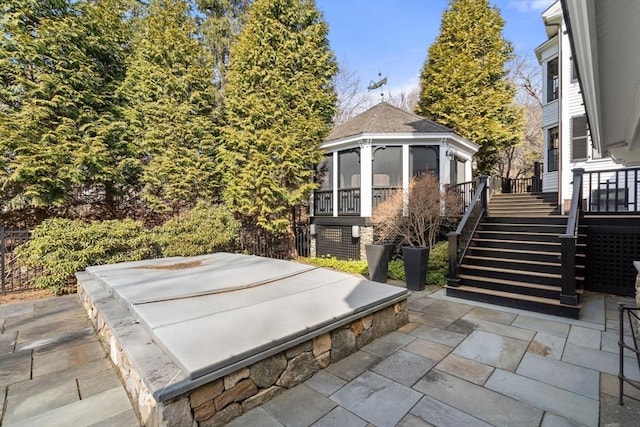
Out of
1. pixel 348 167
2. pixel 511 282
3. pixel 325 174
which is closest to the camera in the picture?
pixel 511 282

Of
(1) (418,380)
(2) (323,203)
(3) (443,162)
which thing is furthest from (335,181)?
(1) (418,380)

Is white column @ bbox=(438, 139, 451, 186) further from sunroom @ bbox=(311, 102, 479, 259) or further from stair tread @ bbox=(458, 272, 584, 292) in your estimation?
stair tread @ bbox=(458, 272, 584, 292)

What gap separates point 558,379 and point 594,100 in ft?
8.22

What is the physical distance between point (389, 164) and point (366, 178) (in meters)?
0.99

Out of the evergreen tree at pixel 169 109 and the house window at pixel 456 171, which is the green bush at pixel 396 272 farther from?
the evergreen tree at pixel 169 109

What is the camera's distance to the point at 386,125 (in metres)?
8.75

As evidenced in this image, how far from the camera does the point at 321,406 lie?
7.39 ft

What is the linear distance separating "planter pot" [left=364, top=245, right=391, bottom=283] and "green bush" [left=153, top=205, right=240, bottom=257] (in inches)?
150

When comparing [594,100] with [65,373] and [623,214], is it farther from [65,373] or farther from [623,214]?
[65,373]

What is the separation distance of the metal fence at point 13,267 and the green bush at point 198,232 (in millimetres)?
2277

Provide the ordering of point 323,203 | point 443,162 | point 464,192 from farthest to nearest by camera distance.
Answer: point 323,203, point 443,162, point 464,192

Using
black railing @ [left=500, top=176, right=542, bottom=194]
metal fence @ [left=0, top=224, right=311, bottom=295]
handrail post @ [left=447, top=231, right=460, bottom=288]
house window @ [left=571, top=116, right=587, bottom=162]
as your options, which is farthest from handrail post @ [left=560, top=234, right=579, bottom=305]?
black railing @ [left=500, top=176, right=542, bottom=194]

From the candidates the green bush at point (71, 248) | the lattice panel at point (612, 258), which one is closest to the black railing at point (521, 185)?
the lattice panel at point (612, 258)

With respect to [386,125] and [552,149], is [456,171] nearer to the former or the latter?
[386,125]
